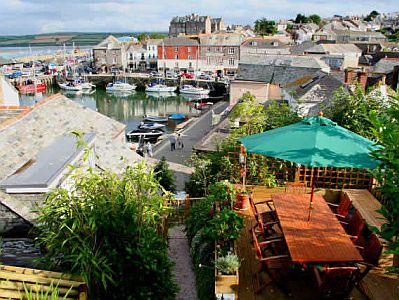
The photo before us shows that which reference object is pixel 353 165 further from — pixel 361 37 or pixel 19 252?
pixel 361 37

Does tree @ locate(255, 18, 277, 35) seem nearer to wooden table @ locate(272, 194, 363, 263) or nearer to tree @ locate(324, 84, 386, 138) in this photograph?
tree @ locate(324, 84, 386, 138)

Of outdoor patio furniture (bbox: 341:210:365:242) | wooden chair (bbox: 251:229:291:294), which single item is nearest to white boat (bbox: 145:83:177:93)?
outdoor patio furniture (bbox: 341:210:365:242)

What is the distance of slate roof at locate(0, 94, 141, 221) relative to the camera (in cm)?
830

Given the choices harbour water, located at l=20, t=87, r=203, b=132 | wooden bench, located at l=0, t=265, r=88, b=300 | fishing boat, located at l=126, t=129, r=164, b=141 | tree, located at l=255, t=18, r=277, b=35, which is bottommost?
harbour water, located at l=20, t=87, r=203, b=132

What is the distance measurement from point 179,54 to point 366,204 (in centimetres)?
6925

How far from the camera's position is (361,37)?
88500 millimetres

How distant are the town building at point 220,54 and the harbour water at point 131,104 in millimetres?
13535

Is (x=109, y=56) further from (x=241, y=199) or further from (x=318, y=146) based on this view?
(x=318, y=146)

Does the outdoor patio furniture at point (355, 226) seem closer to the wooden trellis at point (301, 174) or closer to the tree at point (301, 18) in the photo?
the wooden trellis at point (301, 174)

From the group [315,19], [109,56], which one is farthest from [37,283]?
[315,19]

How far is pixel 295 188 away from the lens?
30.8 feet

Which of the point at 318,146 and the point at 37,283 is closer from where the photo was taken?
the point at 37,283

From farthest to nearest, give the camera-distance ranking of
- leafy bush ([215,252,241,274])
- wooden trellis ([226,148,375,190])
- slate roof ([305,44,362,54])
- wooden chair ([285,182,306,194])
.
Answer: slate roof ([305,44,362,54]), wooden trellis ([226,148,375,190]), wooden chair ([285,182,306,194]), leafy bush ([215,252,241,274])

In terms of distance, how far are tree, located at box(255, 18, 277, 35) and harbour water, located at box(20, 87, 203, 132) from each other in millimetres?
56255
